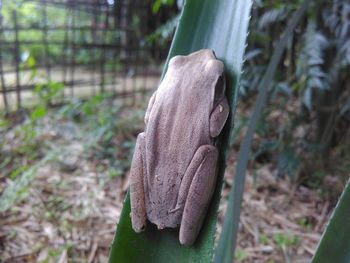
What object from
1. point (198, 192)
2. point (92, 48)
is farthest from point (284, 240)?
point (92, 48)

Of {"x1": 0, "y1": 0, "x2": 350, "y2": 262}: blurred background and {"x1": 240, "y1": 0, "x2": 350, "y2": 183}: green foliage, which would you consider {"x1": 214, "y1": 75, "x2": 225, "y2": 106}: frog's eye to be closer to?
{"x1": 0, "y1": 0, "x2": 350, "y2": 262}: blurred background

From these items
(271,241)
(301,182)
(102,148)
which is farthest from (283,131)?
(102,148)

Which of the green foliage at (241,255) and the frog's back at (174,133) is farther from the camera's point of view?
the green foliage at (241,255)

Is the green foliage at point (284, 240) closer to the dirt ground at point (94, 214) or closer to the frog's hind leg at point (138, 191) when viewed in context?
the dirt ground at point (94, 214)

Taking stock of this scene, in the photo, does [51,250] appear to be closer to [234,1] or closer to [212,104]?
[212,104]

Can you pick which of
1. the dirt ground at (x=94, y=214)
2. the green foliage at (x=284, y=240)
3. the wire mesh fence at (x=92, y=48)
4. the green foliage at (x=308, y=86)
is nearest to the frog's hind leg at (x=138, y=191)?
the dirt ground at (x=94, y=214)

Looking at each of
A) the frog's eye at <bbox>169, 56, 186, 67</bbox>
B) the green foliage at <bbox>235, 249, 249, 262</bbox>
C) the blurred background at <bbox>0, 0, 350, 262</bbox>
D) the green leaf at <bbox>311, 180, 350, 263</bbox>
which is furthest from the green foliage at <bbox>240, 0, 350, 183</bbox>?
the green leaf at <bbox>311, 180, 350, 263</bbox>
